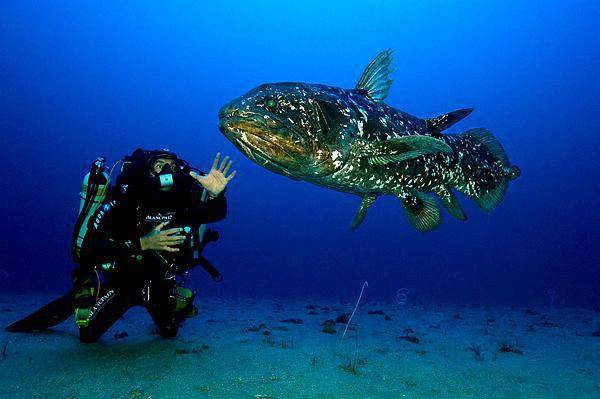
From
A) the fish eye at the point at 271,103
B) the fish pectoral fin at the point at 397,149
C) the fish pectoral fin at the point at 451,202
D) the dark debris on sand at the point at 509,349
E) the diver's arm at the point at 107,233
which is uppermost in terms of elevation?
the fish eye at the point at 271,103

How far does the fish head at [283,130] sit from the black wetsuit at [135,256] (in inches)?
81.2

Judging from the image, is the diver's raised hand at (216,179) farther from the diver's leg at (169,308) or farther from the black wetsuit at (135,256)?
the diver's leg at (169,308)

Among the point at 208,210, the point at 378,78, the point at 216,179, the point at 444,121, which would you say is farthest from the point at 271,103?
the point at 444,121

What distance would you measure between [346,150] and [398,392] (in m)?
2.55

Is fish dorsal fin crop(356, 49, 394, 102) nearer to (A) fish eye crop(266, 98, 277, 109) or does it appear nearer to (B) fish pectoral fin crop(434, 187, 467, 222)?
Answer: (B) fish pectoral fin crop(434, 187, 467, 222)

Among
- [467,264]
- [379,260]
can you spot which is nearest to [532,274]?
[467,264]

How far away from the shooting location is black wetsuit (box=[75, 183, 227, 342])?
4734 mm

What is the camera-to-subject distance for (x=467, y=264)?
7919 centimetres

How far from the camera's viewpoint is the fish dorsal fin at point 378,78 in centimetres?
469

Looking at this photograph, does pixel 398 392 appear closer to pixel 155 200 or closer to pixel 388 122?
pixel 388 122

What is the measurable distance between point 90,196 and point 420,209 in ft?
14.9

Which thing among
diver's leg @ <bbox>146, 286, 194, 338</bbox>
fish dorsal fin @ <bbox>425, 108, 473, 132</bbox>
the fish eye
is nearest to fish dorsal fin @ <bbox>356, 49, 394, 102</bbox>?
fish dorsal fin @ <bbox>425, 108, 473, 132</bbox>

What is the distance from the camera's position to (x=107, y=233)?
4707mm

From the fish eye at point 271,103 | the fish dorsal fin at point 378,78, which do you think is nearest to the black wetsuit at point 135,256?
the fish eye at point 271,103
